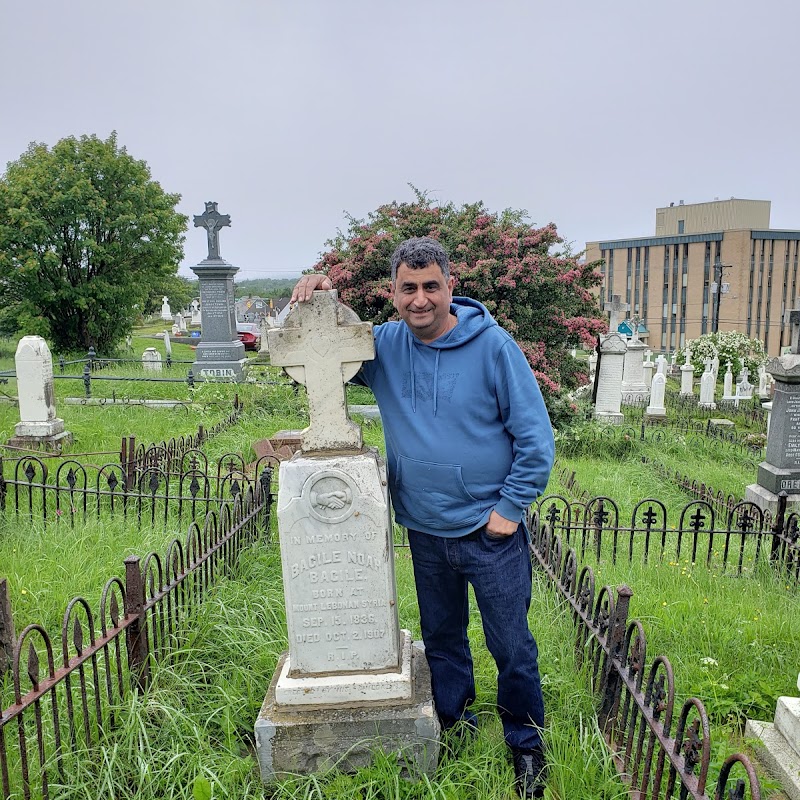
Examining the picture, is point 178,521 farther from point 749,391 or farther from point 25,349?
point 749,391

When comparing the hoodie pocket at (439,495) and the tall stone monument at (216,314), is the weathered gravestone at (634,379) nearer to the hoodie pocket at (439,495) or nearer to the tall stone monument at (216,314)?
the tall stone monument at (216,314)

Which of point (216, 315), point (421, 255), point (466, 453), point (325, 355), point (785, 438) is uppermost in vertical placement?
point (216, 315)

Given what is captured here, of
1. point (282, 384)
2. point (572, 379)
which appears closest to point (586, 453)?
point (572, 379)

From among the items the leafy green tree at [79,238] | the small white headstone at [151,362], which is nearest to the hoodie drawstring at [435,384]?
the small white headstone at [151,362]

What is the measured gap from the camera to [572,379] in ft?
42.8

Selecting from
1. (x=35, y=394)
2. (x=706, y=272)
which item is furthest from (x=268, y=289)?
(x=35, y=394)

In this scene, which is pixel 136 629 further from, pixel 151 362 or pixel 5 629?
pixel 151 362

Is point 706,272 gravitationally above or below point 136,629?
above

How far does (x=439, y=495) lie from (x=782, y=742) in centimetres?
200

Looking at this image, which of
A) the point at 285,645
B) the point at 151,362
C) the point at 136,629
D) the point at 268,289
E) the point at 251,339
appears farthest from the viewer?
the point at 268,289

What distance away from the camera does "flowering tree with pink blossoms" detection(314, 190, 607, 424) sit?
11938 millimetres

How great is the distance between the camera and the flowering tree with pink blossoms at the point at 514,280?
11.9 metres

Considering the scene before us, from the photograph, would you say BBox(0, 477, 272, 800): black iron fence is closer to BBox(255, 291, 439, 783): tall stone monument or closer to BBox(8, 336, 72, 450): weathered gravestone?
BBox(255, 291, 439, 783): tall stone monument

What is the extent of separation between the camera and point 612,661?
270 centimetres
